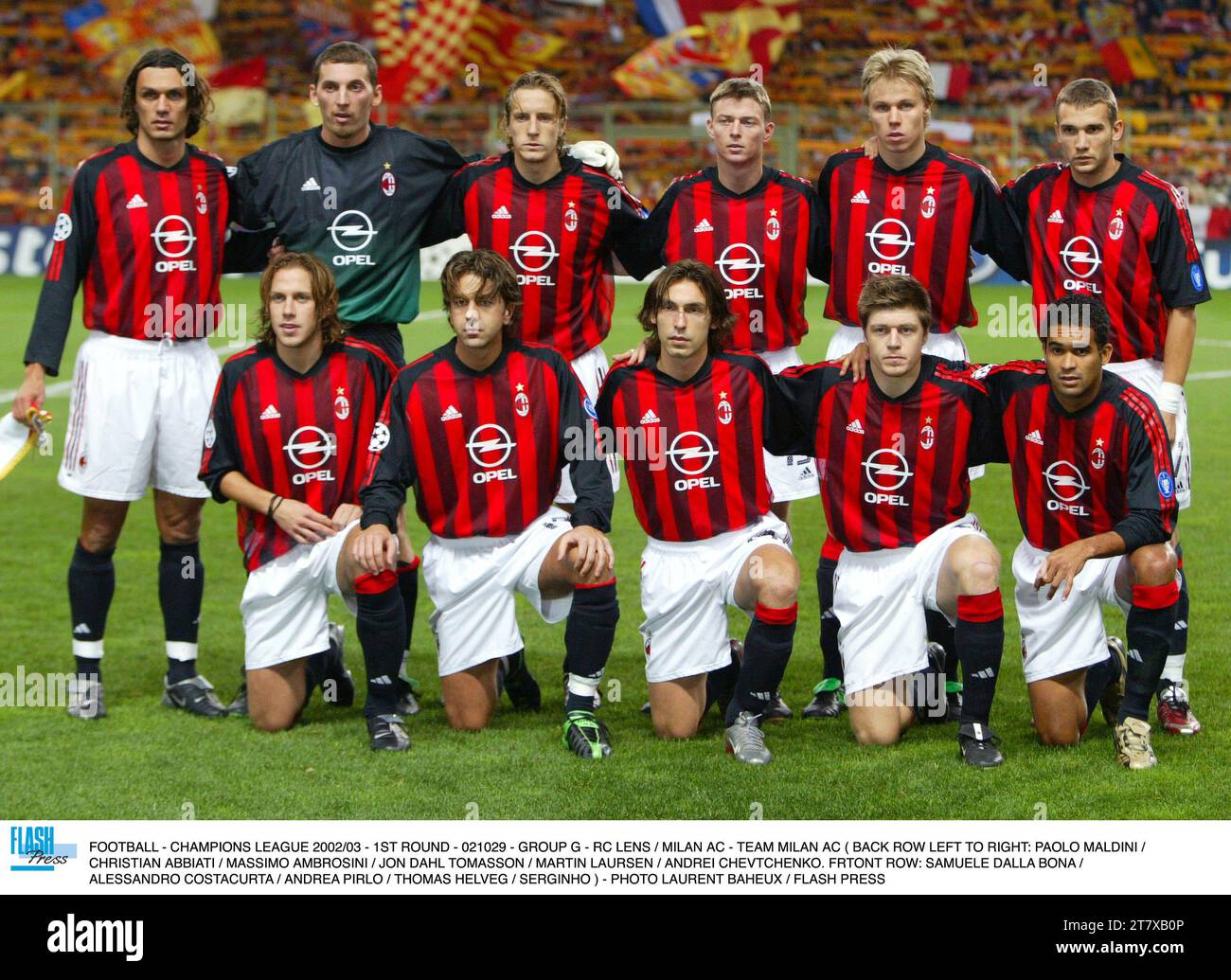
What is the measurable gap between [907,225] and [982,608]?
1.33 metres

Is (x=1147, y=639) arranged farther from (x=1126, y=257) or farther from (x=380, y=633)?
(x=380, y=633)

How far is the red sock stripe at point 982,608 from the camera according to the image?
14.3 ft

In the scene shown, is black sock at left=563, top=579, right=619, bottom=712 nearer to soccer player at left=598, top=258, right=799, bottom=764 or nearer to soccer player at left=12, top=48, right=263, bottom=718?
soccer player at left=598, top=258, right=799, bottom=764

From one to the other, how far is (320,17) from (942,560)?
20.7 m

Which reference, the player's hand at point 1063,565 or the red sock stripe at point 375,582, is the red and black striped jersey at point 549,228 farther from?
the player's hand at point 1063,565

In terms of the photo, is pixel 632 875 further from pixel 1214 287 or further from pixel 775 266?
pixel 1214 287

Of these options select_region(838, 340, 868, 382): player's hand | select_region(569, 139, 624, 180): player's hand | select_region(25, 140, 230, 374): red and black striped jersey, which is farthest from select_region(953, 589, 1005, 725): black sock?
select_region(25, 140, 230, 374): red and black striped jersey

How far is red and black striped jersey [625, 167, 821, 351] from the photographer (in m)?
5.12

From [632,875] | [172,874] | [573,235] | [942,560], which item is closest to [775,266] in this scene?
[573,235]

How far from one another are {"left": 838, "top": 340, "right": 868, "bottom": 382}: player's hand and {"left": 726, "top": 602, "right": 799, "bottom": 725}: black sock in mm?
693

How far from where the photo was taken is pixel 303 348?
4793 mm

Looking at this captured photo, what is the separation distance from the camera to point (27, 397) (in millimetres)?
4770

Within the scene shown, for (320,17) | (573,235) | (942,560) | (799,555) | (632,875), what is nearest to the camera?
(632,875)

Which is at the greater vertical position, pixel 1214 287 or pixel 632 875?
pixel 1214 287
